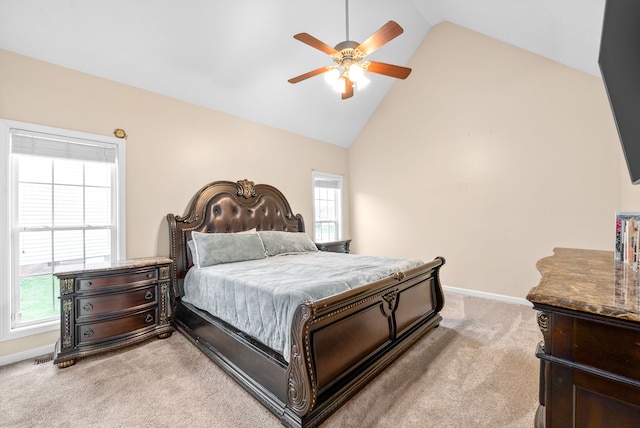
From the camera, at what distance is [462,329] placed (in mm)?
2928

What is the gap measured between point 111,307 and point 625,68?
12.7 ft

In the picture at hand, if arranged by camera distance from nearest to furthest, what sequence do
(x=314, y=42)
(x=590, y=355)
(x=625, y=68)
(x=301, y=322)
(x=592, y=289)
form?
(x=590, y=355)
(x=592, y=289)
(x=625, y=68)
(x=301, y=322)
(x=314, y=42)

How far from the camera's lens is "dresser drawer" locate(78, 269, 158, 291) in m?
2.39

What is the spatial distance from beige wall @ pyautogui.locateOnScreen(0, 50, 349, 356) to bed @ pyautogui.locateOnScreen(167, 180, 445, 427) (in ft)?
0.87

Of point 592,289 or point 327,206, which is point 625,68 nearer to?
point 592,289

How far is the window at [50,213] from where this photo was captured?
240cm

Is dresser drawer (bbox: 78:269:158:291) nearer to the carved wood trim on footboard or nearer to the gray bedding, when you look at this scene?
the gray bedding

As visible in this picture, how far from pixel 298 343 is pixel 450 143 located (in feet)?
12.8

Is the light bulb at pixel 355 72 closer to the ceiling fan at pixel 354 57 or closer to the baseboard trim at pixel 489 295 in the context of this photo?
the ceiling fan at pixel 354 57

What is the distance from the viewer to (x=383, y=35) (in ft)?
6.87

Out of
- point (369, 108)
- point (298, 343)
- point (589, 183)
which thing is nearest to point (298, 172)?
point (369, 108)

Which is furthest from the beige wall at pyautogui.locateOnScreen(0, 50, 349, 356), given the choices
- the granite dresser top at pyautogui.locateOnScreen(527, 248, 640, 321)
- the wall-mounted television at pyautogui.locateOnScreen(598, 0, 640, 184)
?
the wall-mounted television at pyautogui.locateOnScreen(598, 0, 640, 184)

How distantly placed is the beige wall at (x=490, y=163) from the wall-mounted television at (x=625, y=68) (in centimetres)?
198

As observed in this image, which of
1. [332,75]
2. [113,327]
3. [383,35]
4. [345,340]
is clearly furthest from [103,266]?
[383,35]
